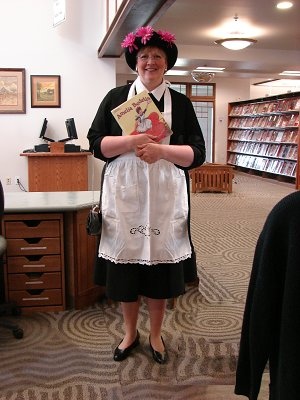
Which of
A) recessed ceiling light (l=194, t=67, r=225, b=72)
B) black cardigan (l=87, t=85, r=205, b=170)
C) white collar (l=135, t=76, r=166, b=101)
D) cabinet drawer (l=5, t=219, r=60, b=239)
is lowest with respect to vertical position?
cabinet drawer (l=5, t=219, r=60, b=239)

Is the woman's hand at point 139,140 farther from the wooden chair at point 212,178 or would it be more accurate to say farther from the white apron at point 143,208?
the wooden chair at point 212,178

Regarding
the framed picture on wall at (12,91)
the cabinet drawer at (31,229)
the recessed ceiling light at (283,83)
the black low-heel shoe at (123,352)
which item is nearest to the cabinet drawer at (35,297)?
the cabinet drawer at (31,229)

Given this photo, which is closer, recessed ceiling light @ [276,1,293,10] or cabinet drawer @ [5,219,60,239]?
cabinet drawer @ [5,219,60,239]

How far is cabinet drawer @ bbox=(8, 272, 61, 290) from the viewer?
9.29 ft

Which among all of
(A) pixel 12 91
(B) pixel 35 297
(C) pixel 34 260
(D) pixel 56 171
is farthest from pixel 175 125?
(A) pixel 12 91

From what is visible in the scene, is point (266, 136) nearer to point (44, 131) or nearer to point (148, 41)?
point (44, 131)

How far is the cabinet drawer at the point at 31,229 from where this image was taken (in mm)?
2785

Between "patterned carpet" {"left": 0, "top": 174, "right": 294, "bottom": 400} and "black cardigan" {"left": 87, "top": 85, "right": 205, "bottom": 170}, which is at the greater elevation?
"black cardigan" {"left": 87, "top": 85, "right": 205, "bottom": 170}

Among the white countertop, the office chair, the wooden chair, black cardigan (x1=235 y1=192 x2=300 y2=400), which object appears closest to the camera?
black cardigan (x1=235 y1=192 x2=300 y2=400)

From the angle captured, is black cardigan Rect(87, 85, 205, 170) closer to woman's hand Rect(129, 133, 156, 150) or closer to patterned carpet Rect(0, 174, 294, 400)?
woman's hand Rect(129, 133, 156, 150)

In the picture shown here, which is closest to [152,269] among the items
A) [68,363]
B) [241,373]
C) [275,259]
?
[68,363]

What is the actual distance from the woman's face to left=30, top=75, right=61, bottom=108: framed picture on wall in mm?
4951

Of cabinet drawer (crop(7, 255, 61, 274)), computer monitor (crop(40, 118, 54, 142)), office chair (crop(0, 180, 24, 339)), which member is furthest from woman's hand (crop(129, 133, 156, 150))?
computer monitor (crop(40, 118, 54, 142))

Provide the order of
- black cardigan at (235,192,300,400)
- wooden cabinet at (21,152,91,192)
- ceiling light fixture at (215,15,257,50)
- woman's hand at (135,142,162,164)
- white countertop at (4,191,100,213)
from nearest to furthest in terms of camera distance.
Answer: black cardigan at (235,192,300,400) < woman's hand at (135,142,162,164) < white countertop at (4,191,100,213) < wooden cabinet at (21,152,91,192) < ceiling light fixture at (215,15,257,50)
